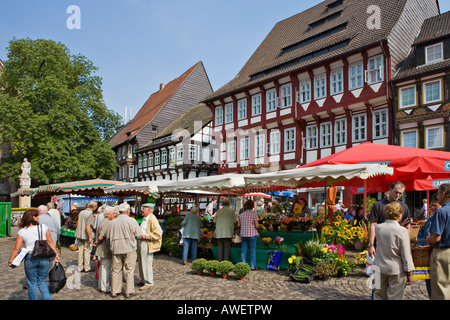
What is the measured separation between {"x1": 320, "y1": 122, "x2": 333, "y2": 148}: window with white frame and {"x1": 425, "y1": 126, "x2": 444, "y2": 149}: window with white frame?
550 centimetres

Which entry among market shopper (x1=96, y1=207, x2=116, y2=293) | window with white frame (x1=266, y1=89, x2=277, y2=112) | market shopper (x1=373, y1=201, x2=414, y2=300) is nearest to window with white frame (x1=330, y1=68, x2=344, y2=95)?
window with white frame (x1=266, y1=89, x2=277, y2=112)

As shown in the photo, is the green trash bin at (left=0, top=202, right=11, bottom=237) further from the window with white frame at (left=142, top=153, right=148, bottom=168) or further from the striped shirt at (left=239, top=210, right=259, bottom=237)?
the window with white frame at (left=142, top=153, right=148, bottom=168)

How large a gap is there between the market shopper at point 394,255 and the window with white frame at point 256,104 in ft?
78.5

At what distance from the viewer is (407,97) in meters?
20.4

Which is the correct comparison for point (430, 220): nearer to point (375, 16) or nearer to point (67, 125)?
point (375, 16)

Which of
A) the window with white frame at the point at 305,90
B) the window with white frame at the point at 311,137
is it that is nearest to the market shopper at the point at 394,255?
the window with white frame at the point at 311,137

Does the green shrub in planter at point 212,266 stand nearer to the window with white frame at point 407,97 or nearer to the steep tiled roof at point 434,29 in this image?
the window with white frame at point 407,97

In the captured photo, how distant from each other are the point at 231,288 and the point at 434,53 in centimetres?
1833

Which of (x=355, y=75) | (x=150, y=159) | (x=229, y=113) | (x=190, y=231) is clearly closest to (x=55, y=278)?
(x=190, y=231)

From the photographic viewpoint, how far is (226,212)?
944cm

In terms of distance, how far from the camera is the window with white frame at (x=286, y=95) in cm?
2600
